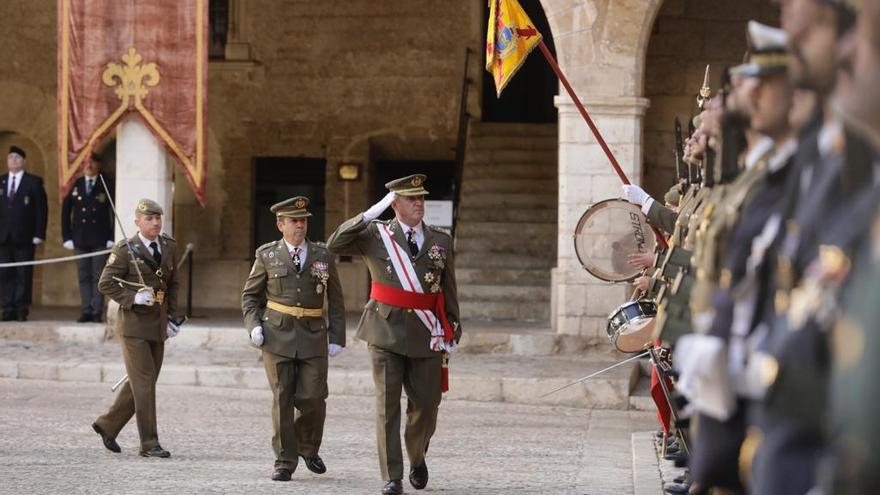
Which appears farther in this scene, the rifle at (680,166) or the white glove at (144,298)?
the white glove at (144,298)

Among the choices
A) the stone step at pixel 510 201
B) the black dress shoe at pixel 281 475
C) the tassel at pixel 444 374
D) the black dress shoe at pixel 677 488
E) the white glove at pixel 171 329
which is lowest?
the black dress shoe at pixel 281 475

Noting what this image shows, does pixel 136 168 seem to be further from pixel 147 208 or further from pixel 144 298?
pixel 144 298

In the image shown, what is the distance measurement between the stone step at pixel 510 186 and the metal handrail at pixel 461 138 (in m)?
0.16

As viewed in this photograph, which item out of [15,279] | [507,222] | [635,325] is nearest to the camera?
[635,325]

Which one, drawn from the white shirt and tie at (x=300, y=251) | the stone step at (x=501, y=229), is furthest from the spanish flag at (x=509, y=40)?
the stone step at (x=501, y=229)

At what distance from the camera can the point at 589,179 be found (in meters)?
15.5

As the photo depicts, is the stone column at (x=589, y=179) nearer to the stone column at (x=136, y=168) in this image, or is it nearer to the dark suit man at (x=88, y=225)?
the stone column at (x=136, y=168)

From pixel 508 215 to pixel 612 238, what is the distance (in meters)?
9.91

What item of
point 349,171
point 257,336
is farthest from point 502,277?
point 257,336

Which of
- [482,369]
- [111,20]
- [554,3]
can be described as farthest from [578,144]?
[111,20]

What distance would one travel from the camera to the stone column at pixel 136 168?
16578 mm

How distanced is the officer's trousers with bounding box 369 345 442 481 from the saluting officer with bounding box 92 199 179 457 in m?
1.86

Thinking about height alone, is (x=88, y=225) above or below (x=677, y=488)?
above

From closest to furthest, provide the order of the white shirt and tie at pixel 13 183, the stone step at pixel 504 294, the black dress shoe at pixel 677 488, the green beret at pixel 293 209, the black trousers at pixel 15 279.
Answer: the black dress shoe at pixel 677 488
the green beret at pixel 293 209
the black trousers at pixel 15 279
the stone step at pixel 504 294
the white shirt and tie at pixel 13 183
